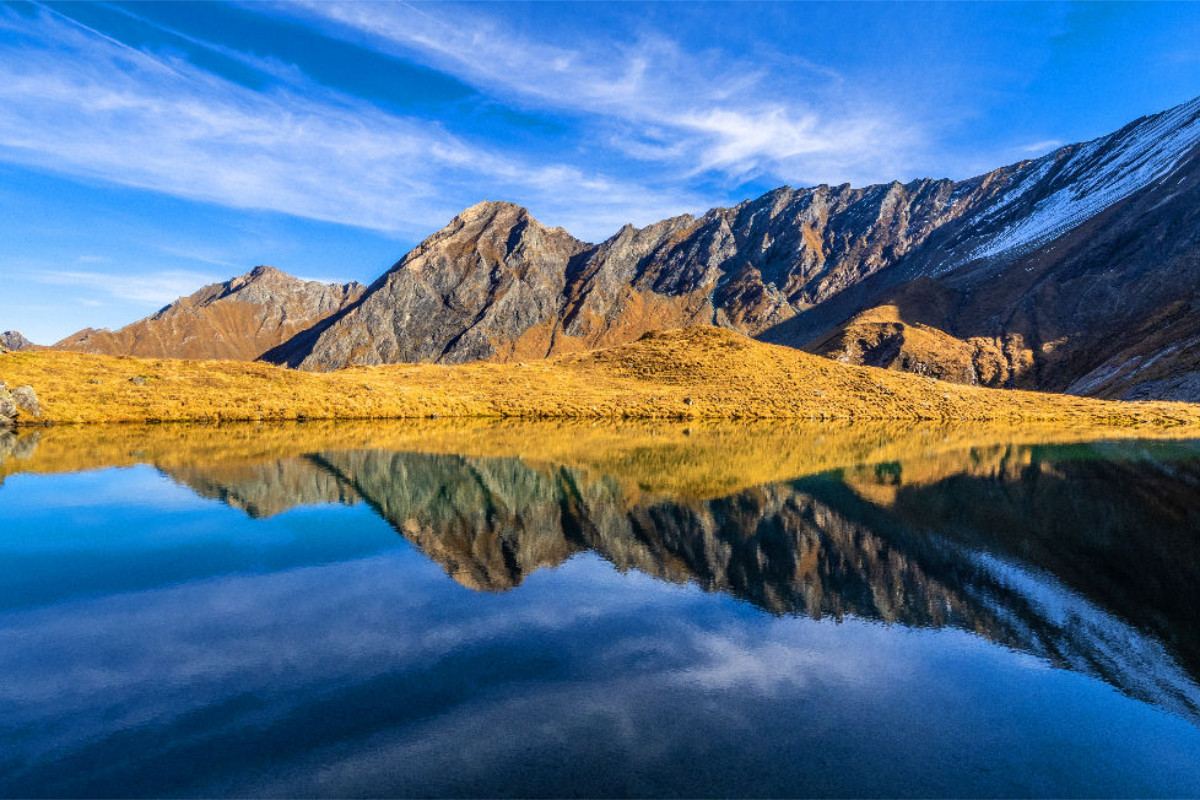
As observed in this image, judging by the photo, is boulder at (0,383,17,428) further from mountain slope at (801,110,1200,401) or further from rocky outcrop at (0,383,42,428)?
mountain slope at (801,110,1200,401)

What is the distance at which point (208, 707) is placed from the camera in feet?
28.7

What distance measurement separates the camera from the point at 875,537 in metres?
18.3

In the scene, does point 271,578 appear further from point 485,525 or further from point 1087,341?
point 1087,341

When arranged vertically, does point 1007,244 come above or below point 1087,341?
above

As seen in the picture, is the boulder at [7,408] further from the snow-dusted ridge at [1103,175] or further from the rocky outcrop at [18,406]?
the snow-dusted ridge at [1103,175]

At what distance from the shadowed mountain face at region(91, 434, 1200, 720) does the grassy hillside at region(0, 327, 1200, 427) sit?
2935cm

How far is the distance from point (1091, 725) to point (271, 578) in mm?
15893

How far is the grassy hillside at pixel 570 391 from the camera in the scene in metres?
52.7

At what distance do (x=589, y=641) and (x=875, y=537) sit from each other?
11.1 meters

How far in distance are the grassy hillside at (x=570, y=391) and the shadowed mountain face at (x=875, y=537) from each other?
29348 mm

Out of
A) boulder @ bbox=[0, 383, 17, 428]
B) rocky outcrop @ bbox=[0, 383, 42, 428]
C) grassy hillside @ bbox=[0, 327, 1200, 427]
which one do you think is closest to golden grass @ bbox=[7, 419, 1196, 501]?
rocky outcrop @ bbox=[0, 383, 42, 428]

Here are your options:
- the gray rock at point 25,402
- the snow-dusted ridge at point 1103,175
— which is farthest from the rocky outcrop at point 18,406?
the snow-dusted ridge at point 1103,175

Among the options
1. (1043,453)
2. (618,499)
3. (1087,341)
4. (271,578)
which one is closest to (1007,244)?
(1087,341)

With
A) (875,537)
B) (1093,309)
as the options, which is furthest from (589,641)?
(1093,309)
